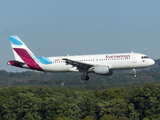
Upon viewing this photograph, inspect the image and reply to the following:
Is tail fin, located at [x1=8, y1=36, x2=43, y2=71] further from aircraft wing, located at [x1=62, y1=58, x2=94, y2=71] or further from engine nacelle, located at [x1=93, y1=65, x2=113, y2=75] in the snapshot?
A: engine nacelle, located at [x1=93, y1=65, x2=113, y2=75]

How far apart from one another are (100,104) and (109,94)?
3568 centimetres

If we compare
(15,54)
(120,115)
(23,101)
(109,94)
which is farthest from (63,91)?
(15,54)

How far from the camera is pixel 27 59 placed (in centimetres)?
9275

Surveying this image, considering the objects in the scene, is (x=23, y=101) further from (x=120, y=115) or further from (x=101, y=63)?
(x=101, y=63)

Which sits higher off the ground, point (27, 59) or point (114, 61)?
point (27, 59)

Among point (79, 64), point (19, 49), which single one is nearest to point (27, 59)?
point (19, 49)

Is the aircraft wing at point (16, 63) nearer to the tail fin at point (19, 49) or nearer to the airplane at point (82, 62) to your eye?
the airplane at point (82, 62)

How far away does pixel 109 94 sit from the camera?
7170 inches

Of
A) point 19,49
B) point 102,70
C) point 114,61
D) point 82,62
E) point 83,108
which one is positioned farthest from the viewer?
point 83,108

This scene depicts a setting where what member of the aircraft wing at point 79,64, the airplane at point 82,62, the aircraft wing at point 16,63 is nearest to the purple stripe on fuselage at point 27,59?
the airplane at point 82,62

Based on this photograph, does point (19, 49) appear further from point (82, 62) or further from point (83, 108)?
point (83, 108)

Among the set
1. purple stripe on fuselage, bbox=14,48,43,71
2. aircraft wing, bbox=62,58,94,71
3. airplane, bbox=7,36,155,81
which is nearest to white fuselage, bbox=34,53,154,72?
airplane, bbox=7,36,155,81

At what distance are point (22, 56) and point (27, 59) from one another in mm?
1436

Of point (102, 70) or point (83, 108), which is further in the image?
point (83, 108)
